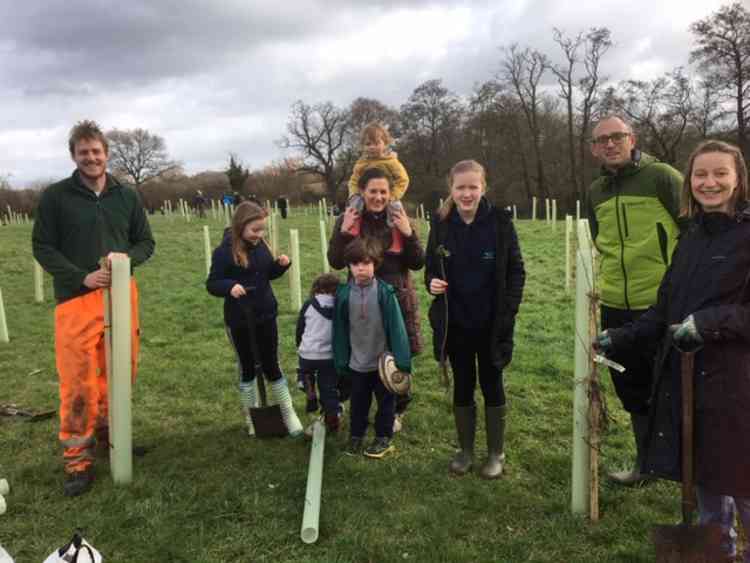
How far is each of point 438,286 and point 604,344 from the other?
1.05 m

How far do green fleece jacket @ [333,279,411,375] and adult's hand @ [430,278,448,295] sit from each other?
448 mm

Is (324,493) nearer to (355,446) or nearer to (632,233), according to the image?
(355,446)

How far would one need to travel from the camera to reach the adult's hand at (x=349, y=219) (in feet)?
12.7

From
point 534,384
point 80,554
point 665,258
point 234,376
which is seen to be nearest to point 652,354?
point 665,258

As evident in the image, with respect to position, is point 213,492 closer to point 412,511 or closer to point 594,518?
point 412,511

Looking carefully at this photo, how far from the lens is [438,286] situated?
3404mm

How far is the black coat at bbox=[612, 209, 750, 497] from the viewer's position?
221 cm

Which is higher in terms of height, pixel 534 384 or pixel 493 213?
pixel 493 213

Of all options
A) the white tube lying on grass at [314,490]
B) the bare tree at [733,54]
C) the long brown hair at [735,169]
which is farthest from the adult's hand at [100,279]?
the bare tree at [733,54]

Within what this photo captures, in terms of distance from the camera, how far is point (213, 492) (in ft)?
11.6

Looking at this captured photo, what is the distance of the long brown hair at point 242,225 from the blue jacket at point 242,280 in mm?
44

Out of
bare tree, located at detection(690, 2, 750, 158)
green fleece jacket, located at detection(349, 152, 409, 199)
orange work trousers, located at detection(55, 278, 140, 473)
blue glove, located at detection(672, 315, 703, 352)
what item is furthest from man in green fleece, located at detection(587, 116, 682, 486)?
bare tree, located at detection(690, 2, 750, 158)

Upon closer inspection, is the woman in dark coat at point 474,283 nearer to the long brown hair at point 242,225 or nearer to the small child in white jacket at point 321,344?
the small child in white jacket at point 321,344

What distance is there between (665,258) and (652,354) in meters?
0.56
